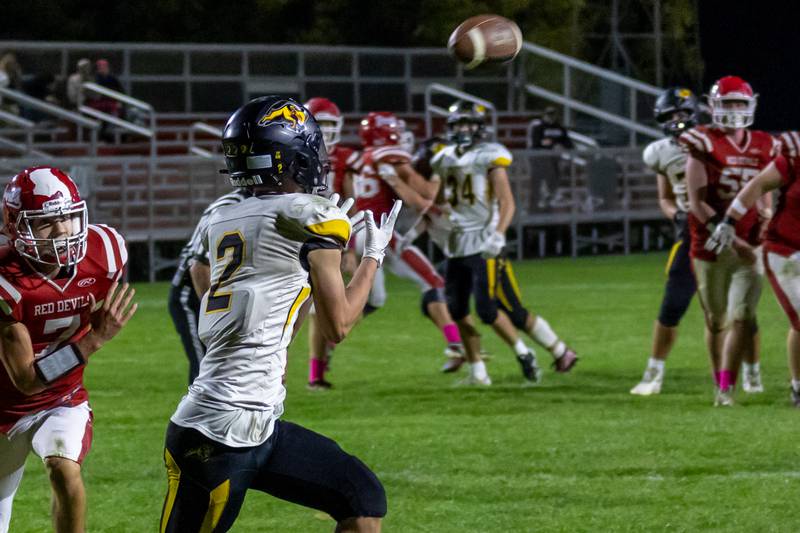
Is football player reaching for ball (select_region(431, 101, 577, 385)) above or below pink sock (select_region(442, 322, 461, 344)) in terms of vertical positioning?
above

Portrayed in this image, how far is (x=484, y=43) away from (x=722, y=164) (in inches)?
100

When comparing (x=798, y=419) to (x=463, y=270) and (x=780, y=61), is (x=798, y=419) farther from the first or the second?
(x=780, y=61)

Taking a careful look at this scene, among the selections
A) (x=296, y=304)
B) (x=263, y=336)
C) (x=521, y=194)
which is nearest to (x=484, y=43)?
(x=296, y=304)

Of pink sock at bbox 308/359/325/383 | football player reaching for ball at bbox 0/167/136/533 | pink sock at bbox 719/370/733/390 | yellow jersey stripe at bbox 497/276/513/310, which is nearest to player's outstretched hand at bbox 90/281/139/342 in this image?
football player reaching for ball at bbox 0/167/136/533

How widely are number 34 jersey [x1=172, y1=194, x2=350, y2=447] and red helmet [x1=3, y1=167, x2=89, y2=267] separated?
1.01 metres

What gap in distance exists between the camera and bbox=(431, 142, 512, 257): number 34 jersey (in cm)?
1004

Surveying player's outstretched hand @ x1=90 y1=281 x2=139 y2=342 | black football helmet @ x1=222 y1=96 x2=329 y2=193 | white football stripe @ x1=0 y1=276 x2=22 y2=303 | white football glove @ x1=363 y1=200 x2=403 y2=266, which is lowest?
player's outstretched hand @ x1=90 y1=281 x2=139 y2=342

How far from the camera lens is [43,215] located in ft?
16.3

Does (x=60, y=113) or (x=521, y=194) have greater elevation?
(x=60, y=113)

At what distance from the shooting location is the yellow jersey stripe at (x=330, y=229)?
407 cm

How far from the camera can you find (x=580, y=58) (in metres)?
27.8

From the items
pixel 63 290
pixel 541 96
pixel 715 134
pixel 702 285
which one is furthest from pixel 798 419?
pixel 541 96

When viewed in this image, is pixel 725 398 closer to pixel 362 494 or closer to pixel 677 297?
pixel 677 297

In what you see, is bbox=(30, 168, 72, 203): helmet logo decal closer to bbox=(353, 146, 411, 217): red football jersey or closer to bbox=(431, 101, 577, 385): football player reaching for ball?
bbox=(431, 101, 577, 385): football player reaching for ball
